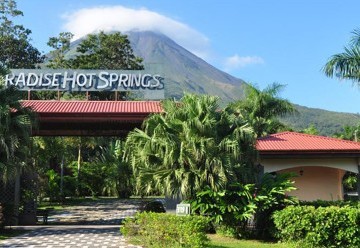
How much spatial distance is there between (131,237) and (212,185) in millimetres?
2835

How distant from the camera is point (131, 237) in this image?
12828 mm

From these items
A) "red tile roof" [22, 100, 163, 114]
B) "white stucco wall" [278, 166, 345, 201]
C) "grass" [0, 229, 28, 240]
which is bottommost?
"grass" [0, 229, 28, 240]

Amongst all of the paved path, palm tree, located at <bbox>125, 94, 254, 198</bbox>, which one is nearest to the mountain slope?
the paved path

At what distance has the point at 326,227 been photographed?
11609 mm

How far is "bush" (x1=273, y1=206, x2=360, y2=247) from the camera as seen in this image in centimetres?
1160

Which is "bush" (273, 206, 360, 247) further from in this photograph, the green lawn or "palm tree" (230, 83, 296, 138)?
"palm tree" (230, 83, 296, 138)

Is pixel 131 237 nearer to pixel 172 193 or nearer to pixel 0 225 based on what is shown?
pixel 172 193

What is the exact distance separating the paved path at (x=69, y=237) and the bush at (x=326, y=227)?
4.47 meters


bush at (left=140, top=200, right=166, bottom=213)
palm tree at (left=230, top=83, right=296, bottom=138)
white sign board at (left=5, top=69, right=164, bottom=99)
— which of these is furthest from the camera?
palm tree at (left=230, top=83, right=296, bottom=138)

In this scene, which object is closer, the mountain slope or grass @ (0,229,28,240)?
grass @ (0,229,28,240)

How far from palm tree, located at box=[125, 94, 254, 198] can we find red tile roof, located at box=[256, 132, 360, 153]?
406 cm

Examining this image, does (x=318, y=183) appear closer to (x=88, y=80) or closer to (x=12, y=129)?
(x=88, y=80)

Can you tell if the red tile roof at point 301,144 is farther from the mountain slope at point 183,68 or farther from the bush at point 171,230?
the mountain slope at point 183,68

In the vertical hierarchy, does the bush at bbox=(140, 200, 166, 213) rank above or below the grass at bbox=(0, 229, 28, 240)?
above
